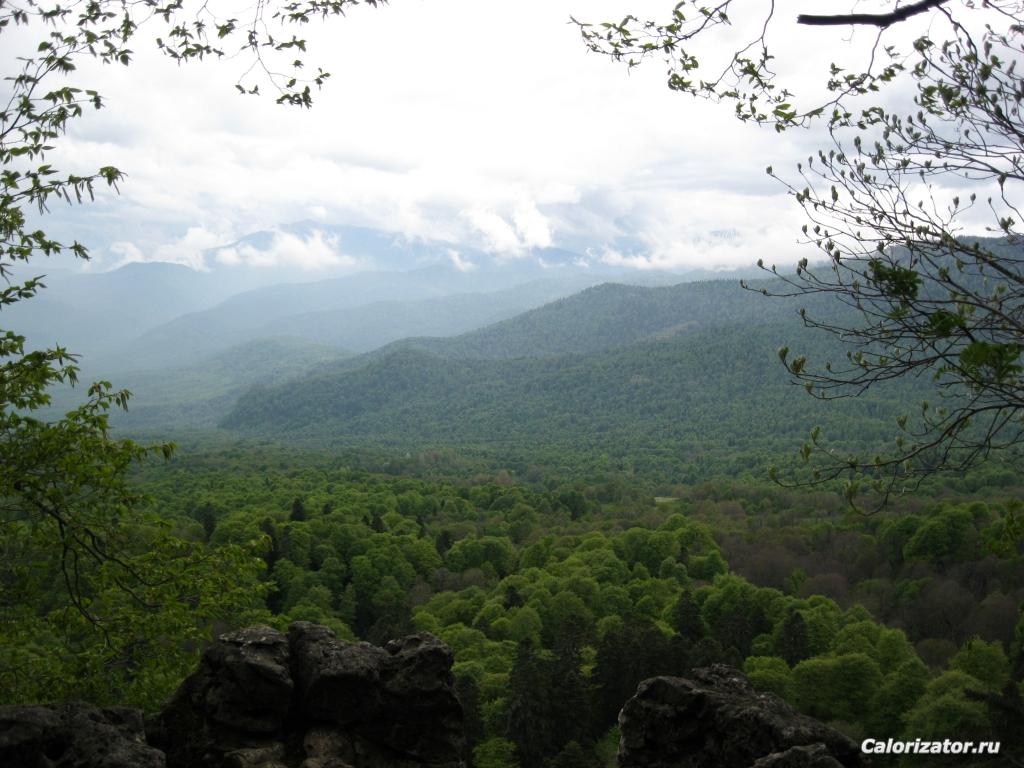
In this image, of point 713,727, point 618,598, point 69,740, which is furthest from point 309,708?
point 618,598

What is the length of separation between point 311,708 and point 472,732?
1717cm

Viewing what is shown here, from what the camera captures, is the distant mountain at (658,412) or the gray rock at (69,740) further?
the distant mountain at (658,412)

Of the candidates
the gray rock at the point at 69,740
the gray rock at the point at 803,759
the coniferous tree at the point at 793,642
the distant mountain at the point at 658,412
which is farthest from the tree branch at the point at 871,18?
the distant mountain at the point at 658,412

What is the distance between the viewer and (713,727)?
26.2 feet

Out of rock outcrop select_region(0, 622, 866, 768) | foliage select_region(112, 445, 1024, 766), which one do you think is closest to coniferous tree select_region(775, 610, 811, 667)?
foliage select_region(112, 445, 1024, 766)

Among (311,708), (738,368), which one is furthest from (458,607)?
(738,368)

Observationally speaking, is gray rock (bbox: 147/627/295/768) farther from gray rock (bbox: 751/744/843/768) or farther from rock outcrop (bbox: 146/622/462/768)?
gray rock (bbox: 751/744/843/768)

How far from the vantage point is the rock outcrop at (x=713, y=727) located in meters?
7.39

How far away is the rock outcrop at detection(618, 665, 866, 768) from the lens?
24.2ft

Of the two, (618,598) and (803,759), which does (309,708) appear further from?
(618,598)

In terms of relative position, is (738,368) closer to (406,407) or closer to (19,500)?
(406,407)

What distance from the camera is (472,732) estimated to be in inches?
934

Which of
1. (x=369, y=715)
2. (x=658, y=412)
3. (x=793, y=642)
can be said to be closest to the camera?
(x=369, y=715)

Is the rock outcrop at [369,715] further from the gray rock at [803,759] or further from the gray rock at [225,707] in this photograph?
the gray rock at [803,759]
